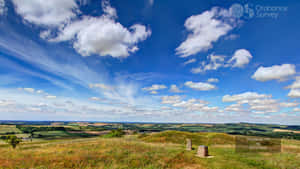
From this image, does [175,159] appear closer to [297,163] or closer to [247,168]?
[247,168]

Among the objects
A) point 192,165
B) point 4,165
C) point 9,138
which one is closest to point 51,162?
point 4,165

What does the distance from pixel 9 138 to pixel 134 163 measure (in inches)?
1677

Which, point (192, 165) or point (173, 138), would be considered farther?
point (173, 138)

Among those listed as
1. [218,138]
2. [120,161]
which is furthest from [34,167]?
[218,138]

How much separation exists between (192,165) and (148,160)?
21.1ft

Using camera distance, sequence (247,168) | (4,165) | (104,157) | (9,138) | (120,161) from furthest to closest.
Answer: (9,138)
(104,157)
(120,161)
(4,165)
(247,168)

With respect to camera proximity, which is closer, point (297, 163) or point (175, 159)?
point (297, 163)

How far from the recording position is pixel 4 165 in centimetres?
2131

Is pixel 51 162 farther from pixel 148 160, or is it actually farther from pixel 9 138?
pixel 9 138

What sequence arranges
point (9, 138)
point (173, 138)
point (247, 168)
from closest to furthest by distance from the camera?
point (247, 168) → point (9, 138) → point (173, 138)

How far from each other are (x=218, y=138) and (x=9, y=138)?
61.8 metres

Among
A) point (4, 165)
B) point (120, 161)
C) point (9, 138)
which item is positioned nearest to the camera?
point (4, 165)

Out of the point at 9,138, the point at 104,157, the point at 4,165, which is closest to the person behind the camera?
the point at 4,165

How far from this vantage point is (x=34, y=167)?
20641 mm
